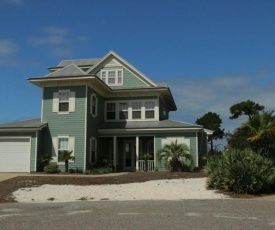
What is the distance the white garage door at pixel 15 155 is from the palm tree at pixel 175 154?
9202mm

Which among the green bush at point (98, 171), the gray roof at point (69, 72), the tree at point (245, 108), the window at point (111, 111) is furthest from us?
the tree at point (245, 108)

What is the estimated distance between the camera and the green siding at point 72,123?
2473cm

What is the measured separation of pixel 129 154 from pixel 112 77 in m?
6.36

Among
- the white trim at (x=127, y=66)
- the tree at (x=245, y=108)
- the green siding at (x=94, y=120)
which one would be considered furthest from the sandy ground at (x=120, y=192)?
the tree at (x=245, y=108)

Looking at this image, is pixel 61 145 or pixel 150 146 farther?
pixel 150 146

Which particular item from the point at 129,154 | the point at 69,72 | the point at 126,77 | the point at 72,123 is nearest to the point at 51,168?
the point at 72,123

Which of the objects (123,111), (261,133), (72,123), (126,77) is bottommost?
(261,133)

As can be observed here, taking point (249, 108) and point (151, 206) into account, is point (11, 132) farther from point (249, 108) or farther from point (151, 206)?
point (249, 108)

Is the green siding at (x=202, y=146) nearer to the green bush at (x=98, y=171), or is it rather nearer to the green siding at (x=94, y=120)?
the green bush at (x=98, y=171)

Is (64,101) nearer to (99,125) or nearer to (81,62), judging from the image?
(99,125)

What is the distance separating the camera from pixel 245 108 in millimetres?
45031

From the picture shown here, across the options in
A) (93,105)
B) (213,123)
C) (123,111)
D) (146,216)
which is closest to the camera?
(146,216)

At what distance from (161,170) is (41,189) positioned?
433 inches

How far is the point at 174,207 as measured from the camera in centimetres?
1166
